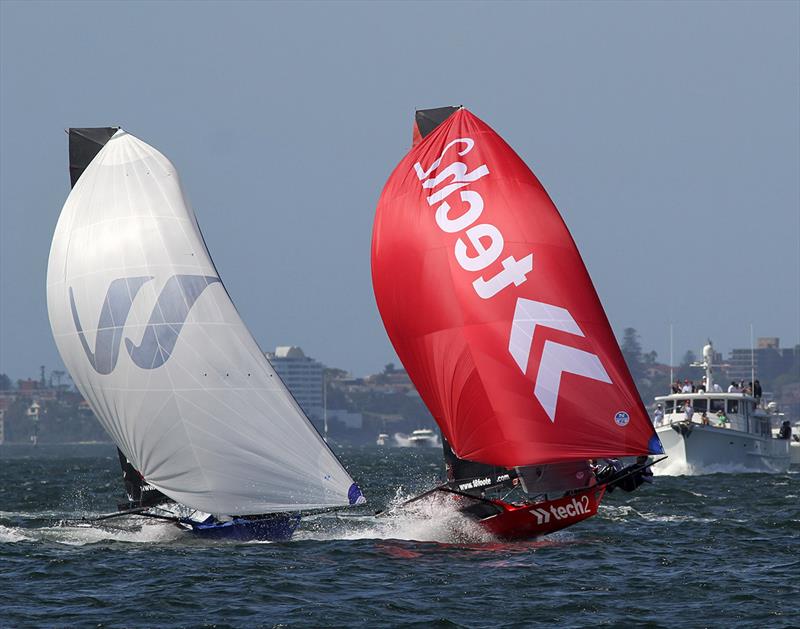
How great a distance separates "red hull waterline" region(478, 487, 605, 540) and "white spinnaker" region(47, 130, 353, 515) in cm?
251

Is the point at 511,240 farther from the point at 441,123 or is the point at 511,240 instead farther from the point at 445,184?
the point at 441,123

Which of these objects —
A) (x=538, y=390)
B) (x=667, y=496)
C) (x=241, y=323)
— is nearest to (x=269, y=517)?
(x=241, y=323)

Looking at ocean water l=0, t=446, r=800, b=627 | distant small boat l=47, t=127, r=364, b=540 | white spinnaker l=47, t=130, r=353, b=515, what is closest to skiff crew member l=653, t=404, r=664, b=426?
ocean water l=0, t=446, r=800, b=627

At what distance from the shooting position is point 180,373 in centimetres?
2292

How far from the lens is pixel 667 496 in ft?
124

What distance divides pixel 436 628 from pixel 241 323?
7.92m

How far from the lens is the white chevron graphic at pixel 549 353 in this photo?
74.8 feet

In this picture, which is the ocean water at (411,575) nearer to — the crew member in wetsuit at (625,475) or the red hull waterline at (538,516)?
the red hull waterline at (538,516)

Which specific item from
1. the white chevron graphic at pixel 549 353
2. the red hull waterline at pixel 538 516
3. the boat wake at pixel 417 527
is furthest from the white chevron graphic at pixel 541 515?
the white chevron graphic at pixel 549 353

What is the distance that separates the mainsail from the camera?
74.9 ft

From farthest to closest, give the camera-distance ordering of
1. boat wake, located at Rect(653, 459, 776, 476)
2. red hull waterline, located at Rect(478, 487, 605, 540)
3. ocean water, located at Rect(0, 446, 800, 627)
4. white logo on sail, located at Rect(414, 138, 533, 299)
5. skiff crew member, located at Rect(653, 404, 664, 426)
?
1. skiff crew member, located at Rect(653, 404, 664, 426)
2. boat wake, located at Rect(653, 459, 776, 476)
3. red hull waterline, located at Rect(478, 487, 605, 540)
4. white logo on sail, located at Rect(414, 138, 533, 299)
5. ocean water, located at Rect(0, 446, 800, 627)

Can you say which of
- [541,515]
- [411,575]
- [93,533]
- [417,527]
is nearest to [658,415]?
[417,527]

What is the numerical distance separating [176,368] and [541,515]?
6.17 m

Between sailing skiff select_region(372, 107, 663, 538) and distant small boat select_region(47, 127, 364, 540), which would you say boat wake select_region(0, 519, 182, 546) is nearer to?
distant small boat select_region(47, 127, 364, 540)
